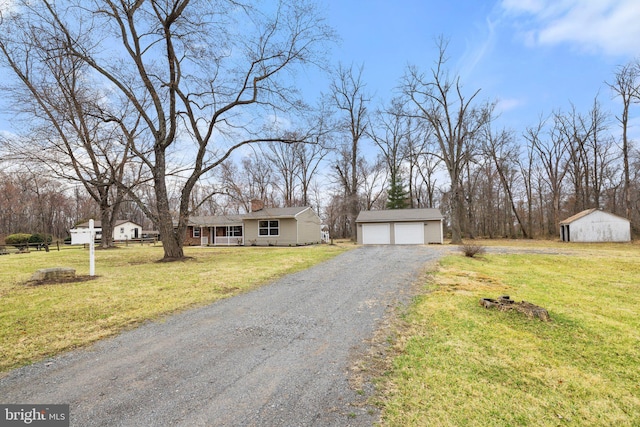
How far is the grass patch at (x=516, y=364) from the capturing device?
2.35 m

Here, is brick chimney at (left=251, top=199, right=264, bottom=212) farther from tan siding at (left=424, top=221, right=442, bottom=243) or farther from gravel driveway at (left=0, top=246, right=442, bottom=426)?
gravel driveway at (left=0, top=246, right=442, bottom=426)

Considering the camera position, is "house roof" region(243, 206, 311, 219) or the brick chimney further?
the brick chimney

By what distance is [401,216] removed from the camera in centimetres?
2384

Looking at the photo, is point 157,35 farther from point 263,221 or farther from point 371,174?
point 371,174

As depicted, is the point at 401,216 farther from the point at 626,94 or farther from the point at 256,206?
the point at 626,94

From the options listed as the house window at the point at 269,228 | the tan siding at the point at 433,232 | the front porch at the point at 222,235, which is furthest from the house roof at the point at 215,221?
the tan siding at the point at 433,232

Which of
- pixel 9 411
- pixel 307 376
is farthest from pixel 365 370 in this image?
pixel 9 411

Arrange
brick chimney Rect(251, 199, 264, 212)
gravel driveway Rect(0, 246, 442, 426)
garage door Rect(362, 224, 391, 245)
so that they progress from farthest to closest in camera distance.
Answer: brick chimney Rect(251, 199, 264, 212), garage door Rect(362, 224, 391, 245), gravel driveway Rect(0, 246, 442, 426)

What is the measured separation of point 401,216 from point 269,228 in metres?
10.6

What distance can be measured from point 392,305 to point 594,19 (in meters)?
13.3

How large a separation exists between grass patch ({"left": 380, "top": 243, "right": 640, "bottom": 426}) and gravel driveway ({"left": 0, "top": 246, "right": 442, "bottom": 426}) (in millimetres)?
568

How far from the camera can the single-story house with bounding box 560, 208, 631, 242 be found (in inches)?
885

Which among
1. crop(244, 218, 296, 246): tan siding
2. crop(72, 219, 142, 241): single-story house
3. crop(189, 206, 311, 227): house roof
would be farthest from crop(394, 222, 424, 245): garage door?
crop(72, 219, 142, 241): single-story house

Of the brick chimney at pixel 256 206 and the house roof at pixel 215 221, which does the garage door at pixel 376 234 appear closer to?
the brick chimney at pixel 256 206
